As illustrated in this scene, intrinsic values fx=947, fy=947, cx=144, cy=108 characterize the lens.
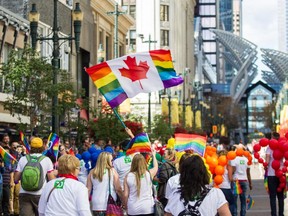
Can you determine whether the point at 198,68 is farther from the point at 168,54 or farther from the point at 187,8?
the point at 168,54

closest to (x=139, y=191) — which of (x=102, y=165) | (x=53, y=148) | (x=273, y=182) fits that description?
(x=102, y=165)

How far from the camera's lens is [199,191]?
27.4 feet

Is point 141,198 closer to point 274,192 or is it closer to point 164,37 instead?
point 274,192

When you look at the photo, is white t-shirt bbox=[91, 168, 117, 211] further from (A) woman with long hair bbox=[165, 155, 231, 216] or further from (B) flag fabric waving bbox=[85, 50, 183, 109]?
(A) woman with long hair bbox=[165, 155, 231, 216]

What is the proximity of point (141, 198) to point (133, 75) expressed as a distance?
5.99m

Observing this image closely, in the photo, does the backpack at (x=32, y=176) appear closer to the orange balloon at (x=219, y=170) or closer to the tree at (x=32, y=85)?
the orange balloon at (x=219, y=170)

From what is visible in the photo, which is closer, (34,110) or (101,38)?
(34,110)

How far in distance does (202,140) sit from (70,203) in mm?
10122

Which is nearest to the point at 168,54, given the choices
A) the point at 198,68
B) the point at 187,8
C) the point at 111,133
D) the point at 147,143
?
the point at 147,143

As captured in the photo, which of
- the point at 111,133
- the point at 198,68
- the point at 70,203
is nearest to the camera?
the point at 70,203

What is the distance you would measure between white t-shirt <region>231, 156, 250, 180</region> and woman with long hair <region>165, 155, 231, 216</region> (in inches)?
467

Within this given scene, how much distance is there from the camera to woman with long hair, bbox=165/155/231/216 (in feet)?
27.3

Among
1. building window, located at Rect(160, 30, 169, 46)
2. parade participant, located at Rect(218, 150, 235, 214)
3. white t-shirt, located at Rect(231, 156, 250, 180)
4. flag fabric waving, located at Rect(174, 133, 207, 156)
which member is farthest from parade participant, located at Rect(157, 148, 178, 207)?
building window, located at Rect(160, 30, 169, 46)

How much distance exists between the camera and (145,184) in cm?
1262
